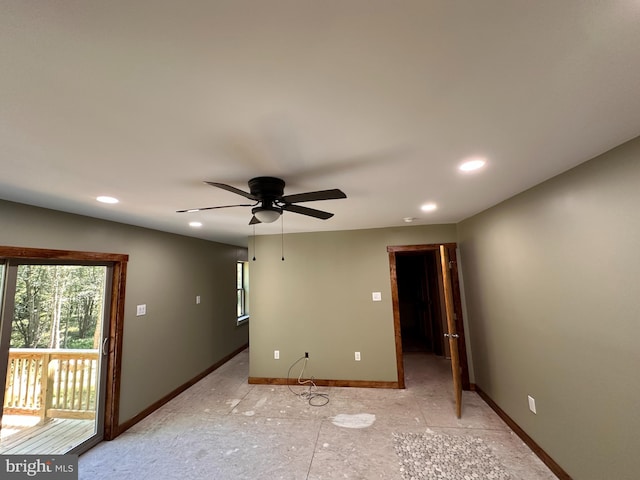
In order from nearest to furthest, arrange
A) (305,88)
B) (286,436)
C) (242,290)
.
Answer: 1. (305,88)
2. (286,436)
3. (242,290)

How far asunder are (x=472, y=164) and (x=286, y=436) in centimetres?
304

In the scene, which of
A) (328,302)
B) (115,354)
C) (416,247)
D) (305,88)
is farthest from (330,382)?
(305,88)

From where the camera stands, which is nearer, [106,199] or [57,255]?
[106,199]

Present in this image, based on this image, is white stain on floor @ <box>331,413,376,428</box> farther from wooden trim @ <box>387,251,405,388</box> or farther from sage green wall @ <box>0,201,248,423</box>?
sage green wall @ <box>0,201,248,423</box>

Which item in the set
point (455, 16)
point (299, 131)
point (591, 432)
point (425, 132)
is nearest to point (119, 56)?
point (299, 131)

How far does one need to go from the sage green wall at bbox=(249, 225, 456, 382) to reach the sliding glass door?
1913mm

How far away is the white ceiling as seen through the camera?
2.33ft

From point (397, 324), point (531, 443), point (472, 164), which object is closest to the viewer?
point (472, 164)

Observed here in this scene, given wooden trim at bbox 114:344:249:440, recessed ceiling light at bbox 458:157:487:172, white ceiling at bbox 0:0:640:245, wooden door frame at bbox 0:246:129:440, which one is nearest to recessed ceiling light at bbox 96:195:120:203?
white ceiling at bbox 0:0:640:245

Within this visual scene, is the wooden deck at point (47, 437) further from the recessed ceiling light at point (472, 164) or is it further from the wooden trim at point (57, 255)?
the recessed ceiling light at point (472, 164)

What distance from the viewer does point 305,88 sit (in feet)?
3.19

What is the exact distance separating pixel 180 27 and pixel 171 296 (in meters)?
3.88

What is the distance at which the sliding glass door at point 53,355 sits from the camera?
2199 millimetres

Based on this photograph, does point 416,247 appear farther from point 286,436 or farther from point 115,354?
point 115,354
